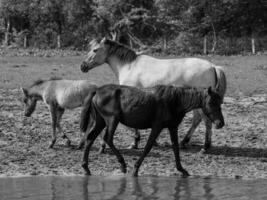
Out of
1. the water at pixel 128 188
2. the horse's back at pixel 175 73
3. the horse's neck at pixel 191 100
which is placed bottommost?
the water at pixel 128 188

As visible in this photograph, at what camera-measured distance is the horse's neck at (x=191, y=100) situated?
1059cm

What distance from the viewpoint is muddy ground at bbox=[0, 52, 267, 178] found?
11227mm

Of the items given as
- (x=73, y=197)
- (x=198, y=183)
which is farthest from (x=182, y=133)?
(x=73, y=197)

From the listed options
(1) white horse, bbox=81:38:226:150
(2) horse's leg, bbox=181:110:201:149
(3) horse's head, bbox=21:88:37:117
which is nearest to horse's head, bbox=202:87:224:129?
(1) white horse, bbox=81:38:226:150

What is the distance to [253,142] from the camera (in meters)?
13.3

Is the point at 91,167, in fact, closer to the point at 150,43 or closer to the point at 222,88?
the point at 222,88

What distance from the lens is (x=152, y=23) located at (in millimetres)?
41906

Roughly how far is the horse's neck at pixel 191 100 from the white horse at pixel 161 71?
151 cm

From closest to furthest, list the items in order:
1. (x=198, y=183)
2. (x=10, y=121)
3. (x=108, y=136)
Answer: (x=198, y=183) → (x=108, y=136) → (x=10, y=121)

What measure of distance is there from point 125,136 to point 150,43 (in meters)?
28.3

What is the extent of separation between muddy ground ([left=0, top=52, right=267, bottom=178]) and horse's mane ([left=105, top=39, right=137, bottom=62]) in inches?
58.5

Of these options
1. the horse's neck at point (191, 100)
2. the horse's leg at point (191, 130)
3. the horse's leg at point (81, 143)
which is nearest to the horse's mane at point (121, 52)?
the horse's leg at point (191, 130)

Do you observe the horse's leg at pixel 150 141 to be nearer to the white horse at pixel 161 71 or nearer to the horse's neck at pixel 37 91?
the white horse at pixel 161 71

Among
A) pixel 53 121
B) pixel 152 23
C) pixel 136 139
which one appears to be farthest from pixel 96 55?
pixel 152 23
